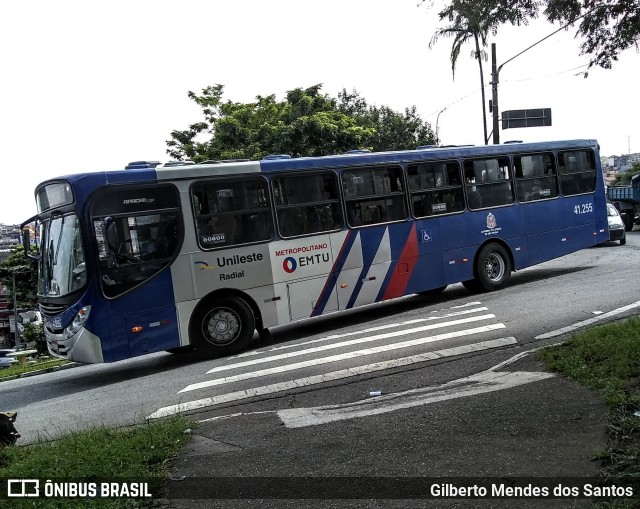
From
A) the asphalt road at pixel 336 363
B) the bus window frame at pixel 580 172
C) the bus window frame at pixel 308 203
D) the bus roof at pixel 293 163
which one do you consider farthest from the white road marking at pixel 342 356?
the bus window frame at pixel 580 172

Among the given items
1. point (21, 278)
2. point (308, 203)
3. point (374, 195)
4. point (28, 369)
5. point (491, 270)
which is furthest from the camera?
point (21, 278)

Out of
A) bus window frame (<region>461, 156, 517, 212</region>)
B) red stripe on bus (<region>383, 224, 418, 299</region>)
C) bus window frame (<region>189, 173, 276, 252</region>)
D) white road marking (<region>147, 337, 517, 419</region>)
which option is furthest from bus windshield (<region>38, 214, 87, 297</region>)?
bus window frame (<region>461, 156, 517, 212</region>)

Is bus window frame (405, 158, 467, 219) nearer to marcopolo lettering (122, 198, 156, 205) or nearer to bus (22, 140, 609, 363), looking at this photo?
bus (22, 140, 609, 363)

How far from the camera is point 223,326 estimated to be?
34.9 feet

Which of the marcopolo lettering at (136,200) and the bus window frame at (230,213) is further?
the bus window frame at (230,213)

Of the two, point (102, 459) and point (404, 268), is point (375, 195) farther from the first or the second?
point (102, 459)

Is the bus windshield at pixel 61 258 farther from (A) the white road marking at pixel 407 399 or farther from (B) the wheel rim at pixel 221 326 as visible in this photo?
(A) the white road marking at pixel 407 399

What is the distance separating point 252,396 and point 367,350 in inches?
94.6

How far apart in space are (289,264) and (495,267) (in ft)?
17.5

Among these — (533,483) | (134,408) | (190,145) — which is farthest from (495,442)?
(190,145)

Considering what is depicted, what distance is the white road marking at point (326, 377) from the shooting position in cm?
755

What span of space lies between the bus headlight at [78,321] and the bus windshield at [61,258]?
1.13 ft

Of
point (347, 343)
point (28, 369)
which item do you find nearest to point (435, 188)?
point (347, 343)

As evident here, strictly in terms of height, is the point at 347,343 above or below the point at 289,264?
below
